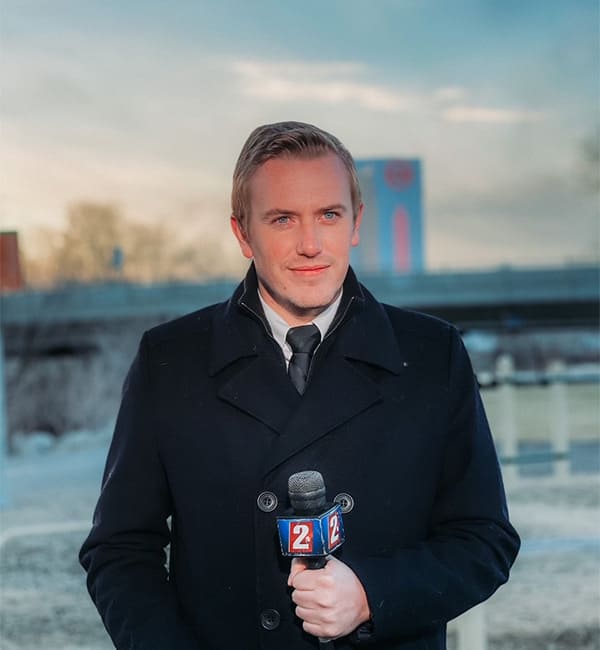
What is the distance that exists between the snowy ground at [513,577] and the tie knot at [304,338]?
4713 millimetres

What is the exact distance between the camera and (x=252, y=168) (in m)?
2.54

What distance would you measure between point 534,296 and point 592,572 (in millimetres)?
46658

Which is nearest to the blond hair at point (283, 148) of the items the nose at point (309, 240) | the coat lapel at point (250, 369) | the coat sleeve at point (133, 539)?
the nose at point (309, 240)

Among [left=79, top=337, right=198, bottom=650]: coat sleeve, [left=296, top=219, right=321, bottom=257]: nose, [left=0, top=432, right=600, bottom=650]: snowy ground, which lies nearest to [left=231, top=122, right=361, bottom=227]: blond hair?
[left=296, top=219, right=321, bottom=257]: nose

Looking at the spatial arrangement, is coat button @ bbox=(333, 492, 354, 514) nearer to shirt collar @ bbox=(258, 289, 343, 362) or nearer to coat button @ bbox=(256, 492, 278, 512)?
coat button @ bbox=(256, 492, 278, 512)

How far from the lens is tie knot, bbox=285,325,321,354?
2.62m

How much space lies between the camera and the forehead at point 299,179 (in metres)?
2.51

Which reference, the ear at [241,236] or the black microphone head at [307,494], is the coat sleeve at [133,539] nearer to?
the ear at [241,236]

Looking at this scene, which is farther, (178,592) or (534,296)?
(534,296)

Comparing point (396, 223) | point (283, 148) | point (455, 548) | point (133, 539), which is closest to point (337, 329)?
point (283, 148)

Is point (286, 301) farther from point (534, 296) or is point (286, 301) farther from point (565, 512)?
point (534, 296)

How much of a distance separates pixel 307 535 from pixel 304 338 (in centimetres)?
63

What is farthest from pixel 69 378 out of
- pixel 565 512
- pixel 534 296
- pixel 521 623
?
pixel 521 623

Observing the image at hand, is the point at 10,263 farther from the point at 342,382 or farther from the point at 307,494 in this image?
the point at 307,494
